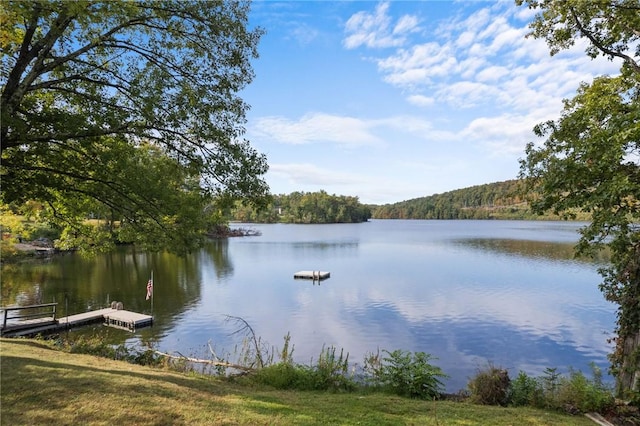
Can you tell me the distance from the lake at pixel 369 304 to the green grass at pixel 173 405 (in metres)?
7.14

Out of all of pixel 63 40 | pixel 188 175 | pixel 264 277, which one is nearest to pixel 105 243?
pixel 188 175

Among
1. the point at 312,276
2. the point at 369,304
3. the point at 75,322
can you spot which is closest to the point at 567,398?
the point at 369,304

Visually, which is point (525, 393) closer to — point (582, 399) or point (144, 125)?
point (582, 399)

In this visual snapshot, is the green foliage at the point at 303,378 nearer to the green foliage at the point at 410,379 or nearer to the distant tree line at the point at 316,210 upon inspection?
the green foliage at the point at 410,379

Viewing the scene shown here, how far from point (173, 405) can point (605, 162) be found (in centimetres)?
826

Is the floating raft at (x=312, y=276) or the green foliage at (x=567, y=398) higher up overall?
the green foliage at (x=567, y=398)

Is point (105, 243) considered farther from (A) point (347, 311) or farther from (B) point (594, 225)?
(A) point (347, 311)

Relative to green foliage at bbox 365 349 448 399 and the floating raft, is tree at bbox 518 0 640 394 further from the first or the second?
the floating raft

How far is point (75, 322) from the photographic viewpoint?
1955 cm

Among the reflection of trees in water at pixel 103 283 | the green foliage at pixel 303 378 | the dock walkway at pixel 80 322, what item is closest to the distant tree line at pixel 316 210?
the reflection of trees in water at pixel 103 283

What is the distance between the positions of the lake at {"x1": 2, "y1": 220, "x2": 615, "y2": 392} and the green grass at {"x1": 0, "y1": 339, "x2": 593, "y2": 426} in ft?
23.4

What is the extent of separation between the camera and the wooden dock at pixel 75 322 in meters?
17.0

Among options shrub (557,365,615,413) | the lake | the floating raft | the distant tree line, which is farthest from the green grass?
the distant tree line

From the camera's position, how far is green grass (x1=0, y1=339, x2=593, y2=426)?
5.41 m
